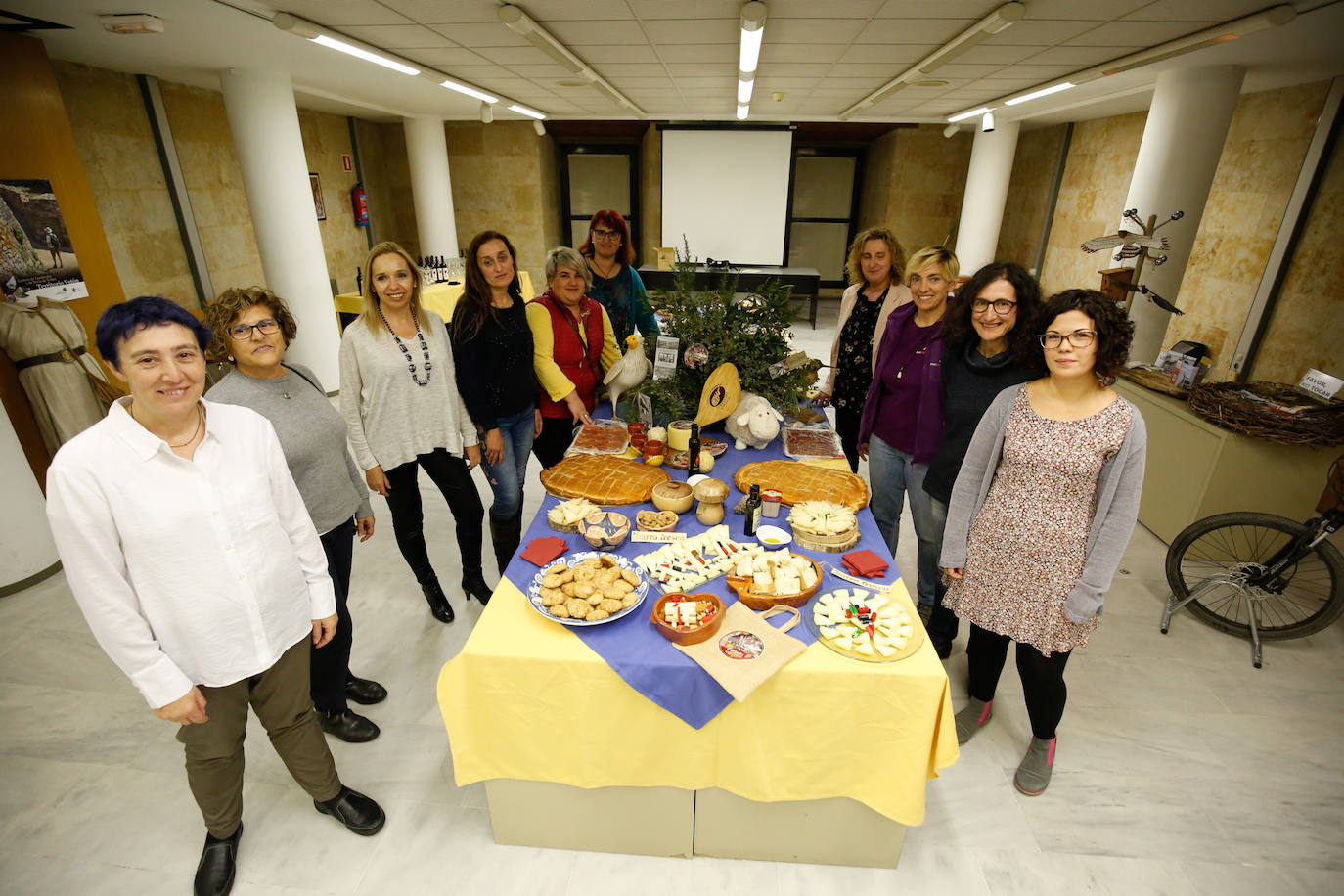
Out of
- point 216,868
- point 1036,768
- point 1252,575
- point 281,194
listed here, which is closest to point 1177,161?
point 1252,575

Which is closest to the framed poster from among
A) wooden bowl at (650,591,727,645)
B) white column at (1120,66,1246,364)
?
wooden bowl at (650,591,727,645)

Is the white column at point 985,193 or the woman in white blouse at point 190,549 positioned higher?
the white column at point 985,193

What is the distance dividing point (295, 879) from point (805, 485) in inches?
82.9

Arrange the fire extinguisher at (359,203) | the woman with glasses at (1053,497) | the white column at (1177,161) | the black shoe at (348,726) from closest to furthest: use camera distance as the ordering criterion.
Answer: the woman with glasses at (1053,497), the black shoe at (348,726), the white column at (1177,161), the fire extinguisher at (359,203)

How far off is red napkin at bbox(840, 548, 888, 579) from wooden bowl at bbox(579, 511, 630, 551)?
0.73 m

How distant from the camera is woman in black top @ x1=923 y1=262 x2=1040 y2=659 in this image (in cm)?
198

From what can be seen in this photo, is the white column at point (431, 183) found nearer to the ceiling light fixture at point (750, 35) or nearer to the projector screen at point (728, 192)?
the projector screen at point (728, 192)

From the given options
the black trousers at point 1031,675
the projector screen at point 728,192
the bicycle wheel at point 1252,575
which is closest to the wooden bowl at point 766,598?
the black trousers at point 1031,675

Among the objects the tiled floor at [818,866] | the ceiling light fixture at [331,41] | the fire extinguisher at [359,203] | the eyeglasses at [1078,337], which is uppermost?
the ceiling light fixture at [331,41]

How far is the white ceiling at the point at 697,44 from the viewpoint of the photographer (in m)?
3.65

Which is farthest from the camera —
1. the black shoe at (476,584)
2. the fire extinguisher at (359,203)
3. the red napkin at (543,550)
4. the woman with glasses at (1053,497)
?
the fire extinguisher at (359,203)

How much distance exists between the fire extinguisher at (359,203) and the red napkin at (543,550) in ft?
30.3

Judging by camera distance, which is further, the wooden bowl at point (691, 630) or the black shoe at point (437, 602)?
the black shoe at point (437, 602)

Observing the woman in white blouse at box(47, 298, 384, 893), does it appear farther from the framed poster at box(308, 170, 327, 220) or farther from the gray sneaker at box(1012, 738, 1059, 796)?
the framed poster at box(308, 170, 327, 220)
